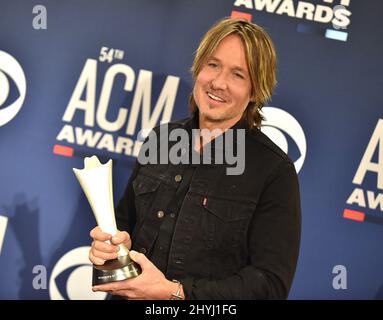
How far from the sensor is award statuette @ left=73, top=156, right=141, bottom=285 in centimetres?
142

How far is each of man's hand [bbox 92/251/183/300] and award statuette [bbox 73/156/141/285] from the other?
0.05ft

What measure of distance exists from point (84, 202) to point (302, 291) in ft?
3.17

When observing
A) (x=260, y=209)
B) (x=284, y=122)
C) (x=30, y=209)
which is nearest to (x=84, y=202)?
(x=30, y=209)

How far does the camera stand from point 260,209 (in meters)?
1.52

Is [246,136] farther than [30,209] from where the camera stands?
No

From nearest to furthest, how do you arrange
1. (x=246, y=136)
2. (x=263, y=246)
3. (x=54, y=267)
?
(x=263, y=246) < (x=246, y=136) < (x=54, y=267)

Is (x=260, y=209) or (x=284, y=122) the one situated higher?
(x=284, y=122)

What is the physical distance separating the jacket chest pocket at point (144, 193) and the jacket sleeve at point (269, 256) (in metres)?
0.26

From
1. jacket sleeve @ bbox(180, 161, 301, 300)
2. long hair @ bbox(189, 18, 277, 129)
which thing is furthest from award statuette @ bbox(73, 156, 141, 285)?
long hair @ bbox(189, 18, 277, 129)

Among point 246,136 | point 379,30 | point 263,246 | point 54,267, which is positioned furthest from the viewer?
point 54,267

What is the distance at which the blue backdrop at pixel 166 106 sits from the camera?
223 centimetres

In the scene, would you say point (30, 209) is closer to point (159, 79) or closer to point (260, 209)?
point (159, 79)

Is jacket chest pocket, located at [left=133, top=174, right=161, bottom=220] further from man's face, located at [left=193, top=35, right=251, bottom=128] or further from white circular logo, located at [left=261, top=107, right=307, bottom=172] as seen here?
white circular logo, located at [left=261, top=107, right=307, bottom=172]

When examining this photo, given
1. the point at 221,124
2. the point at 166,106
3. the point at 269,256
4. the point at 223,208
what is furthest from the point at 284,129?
the point at 269,256
